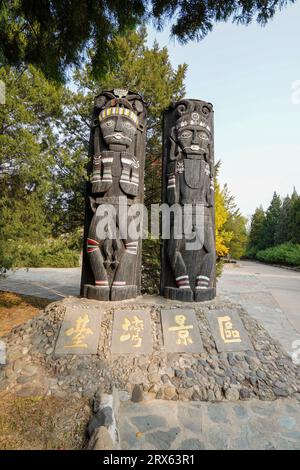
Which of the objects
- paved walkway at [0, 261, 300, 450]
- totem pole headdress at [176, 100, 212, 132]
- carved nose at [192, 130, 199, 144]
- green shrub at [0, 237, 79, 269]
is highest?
totem pole headdress at [176, 100, 212, 132]

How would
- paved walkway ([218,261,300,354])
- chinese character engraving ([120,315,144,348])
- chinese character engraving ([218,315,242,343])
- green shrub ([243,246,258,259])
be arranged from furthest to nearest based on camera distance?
green shrub ([243,246,258,259]) < paved walkway ([218,261,300,354]) < chinese character engraving ([218,315,242,343]) < chinese character engraving ([120,315,144,348])

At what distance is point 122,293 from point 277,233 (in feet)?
101

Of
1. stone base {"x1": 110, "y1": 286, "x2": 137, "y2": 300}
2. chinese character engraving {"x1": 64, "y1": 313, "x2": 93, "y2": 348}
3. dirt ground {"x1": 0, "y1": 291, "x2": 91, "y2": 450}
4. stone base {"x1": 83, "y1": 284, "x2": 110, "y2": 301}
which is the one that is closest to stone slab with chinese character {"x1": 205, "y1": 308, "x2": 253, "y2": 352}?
stone base {"x1": 110, "y1": 286, "x2": 137, "y2": 300}

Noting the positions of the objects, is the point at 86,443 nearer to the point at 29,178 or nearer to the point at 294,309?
the point at 29,178

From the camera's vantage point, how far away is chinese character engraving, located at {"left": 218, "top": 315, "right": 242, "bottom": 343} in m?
3.52

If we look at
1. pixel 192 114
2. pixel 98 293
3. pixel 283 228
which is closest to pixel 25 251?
pixel 98 293

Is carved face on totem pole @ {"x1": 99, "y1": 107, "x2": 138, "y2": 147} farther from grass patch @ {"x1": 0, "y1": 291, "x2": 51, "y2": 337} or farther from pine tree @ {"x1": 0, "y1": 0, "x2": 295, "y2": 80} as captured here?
grass patch @ {"x1": 0, "y1": 291, "x2": 51, "y2": 337}

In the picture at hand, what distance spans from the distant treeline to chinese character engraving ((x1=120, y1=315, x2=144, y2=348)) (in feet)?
66.3

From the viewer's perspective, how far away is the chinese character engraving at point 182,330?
344cm

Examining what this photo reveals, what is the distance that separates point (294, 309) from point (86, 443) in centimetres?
686

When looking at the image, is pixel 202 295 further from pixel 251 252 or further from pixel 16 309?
pixel 251 252

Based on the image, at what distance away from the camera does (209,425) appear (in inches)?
96.8

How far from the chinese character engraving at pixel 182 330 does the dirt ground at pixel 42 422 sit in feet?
4.31

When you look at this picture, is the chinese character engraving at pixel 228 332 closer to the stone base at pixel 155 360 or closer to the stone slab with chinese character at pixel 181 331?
the stone base at pixel 155 360
